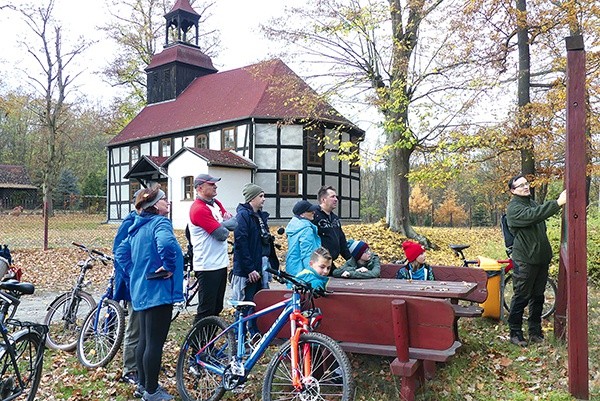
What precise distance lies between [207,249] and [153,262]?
951 millimetres

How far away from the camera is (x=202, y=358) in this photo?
14.4 ft

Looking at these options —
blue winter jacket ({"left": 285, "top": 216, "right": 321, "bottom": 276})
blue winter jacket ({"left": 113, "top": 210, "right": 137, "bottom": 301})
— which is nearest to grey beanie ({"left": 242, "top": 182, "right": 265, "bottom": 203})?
blue winter jacket ({"left": 285, "top": 216, "right": 321, "bottom": 276})

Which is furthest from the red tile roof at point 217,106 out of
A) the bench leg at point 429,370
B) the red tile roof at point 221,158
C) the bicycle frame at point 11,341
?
the bicycle frame at point 11,341

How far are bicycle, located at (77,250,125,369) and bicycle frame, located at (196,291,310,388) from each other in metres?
1.24

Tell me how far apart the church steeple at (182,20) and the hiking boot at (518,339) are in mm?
28972

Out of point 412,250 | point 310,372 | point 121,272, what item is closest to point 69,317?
point 121,272

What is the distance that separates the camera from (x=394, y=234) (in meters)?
16.9

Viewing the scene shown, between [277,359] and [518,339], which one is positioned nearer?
[277,359]

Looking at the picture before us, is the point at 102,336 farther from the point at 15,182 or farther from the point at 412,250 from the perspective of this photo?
the point at 15,182

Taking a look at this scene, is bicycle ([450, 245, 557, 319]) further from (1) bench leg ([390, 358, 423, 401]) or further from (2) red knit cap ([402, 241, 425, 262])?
(1) bench leg ([390, 358, 423, 401])

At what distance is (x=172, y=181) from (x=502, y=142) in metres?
16.4

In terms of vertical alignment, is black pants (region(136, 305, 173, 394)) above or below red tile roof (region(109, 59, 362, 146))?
below

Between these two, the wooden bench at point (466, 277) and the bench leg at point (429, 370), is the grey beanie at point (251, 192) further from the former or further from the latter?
the bench leg at point (429, 370)

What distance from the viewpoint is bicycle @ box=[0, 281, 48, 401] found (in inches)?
152
